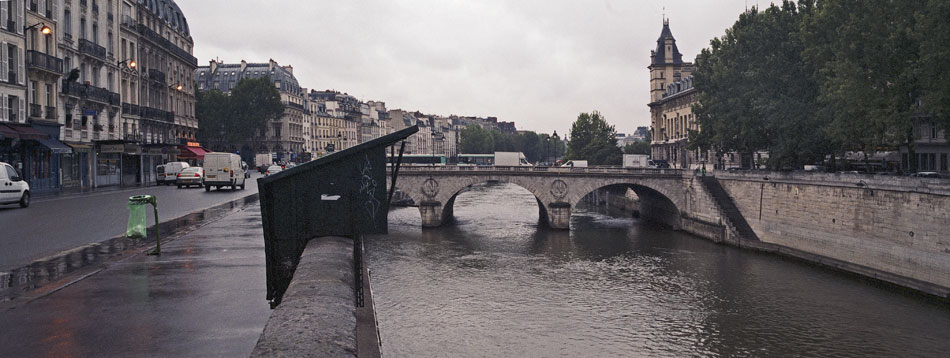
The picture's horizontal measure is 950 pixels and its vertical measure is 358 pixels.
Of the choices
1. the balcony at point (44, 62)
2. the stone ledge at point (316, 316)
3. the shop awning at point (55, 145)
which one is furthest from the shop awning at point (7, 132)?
the stone ledge at point (316, 316)

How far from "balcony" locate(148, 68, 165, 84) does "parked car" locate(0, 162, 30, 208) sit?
117ft

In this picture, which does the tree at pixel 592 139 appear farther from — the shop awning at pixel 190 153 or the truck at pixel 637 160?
the shop awning at pixel 190 153

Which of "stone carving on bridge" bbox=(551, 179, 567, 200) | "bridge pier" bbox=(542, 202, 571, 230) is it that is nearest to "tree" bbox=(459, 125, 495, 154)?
"stone carving on bridge" bbox=(551, 179, 567, 200)

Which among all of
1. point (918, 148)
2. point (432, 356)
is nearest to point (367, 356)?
point (432, 356)

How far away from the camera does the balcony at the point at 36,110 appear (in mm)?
40969

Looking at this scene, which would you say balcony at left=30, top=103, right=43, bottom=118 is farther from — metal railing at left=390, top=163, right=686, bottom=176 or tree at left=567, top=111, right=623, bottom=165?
tree at left=567, top=111, right=623, bottom=165

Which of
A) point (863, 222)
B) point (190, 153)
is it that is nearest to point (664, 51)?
point (190, 153)

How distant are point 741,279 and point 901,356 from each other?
1260 cm

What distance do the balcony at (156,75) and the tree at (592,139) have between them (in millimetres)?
70558

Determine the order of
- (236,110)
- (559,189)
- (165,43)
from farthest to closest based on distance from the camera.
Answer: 1. (236,110)
2. (165,43)
3. (559,189)

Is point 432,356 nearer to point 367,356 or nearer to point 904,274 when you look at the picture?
point 367,356

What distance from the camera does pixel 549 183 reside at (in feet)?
198

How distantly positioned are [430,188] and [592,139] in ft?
223

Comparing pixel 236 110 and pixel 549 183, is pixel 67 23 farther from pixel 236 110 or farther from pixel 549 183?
pixel 236 110
